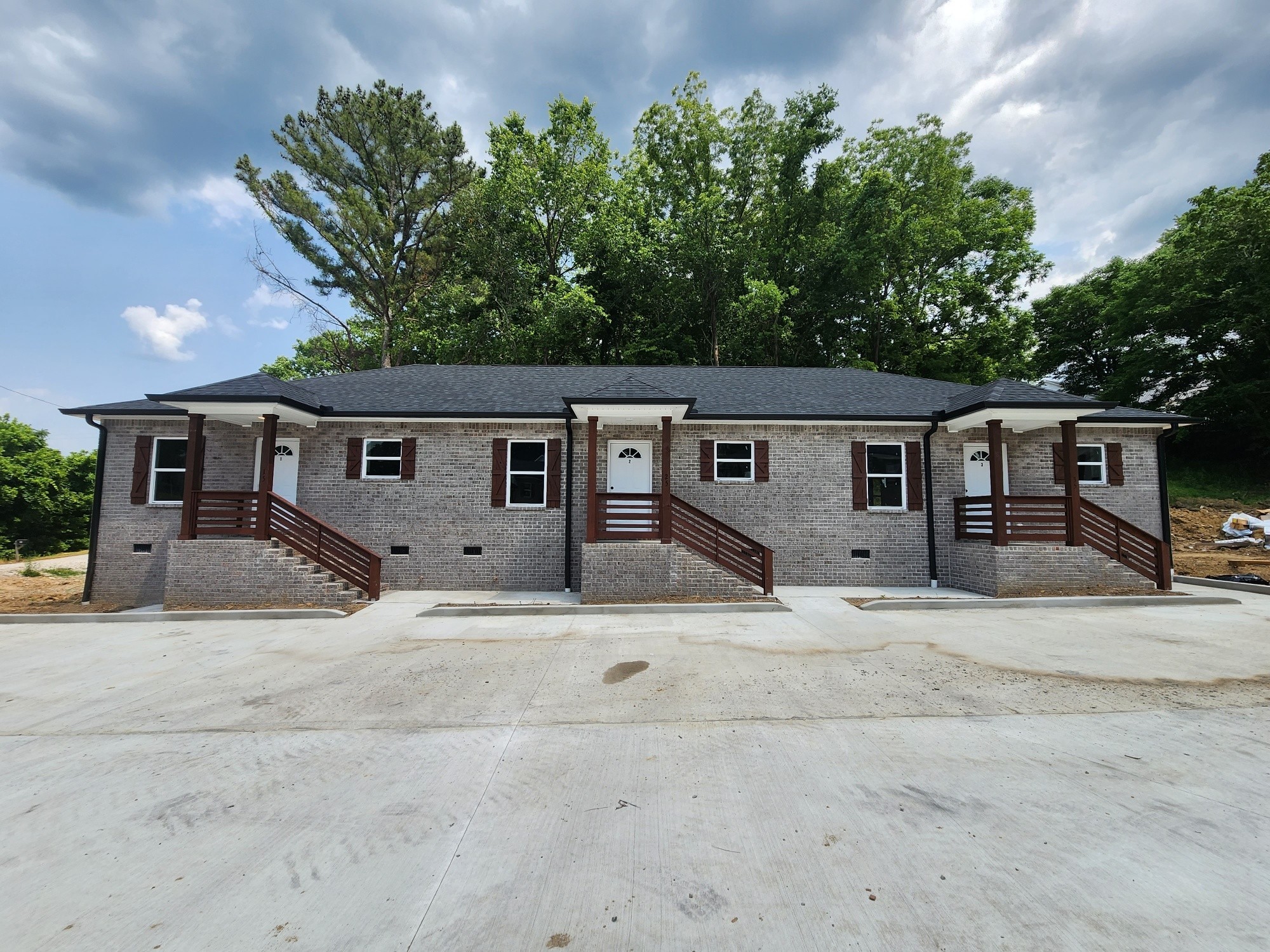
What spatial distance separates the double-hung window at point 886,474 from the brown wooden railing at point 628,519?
521cm

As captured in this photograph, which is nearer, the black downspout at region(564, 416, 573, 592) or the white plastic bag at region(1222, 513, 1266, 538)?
the black downspout at region(564, 416, 573, 592)

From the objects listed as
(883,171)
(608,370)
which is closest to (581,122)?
(883,171)

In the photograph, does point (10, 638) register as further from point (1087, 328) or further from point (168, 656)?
point (1087, 328)

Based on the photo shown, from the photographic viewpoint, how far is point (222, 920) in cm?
233

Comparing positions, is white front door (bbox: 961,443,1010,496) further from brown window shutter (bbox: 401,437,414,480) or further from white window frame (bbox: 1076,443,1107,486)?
brown window shutter (bbox: 401,437,414,480)

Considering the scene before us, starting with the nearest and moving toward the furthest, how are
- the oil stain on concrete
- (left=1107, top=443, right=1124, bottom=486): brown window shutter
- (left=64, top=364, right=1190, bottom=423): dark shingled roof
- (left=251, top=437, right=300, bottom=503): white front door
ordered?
the oil stain on concrete → (left=64, top=364, right=1190, bottom=423): dark shingled roof → (left=251, top=437, right=300, bottom=503): white front door → (left=1107, top=443, right=1124, bottom=486): brown window shutter

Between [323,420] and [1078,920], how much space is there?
13.5 meters

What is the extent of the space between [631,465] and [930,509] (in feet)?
22.6

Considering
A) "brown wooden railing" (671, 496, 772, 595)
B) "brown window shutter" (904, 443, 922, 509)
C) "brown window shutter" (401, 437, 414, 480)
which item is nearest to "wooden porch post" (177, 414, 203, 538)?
"brown window shutter" (401, 437, 414, 480)

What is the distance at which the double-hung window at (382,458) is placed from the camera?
11.9 metres

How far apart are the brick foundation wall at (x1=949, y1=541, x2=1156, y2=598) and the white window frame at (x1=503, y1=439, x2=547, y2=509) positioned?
9291 millimetres

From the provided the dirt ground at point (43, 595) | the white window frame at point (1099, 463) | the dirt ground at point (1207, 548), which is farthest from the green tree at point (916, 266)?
the dirt ground at point (43, 595)

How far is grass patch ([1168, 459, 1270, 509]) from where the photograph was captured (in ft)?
68.2

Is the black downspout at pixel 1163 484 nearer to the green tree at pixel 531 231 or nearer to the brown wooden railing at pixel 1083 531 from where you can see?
the brown wooden railing at pixel 1083 531
